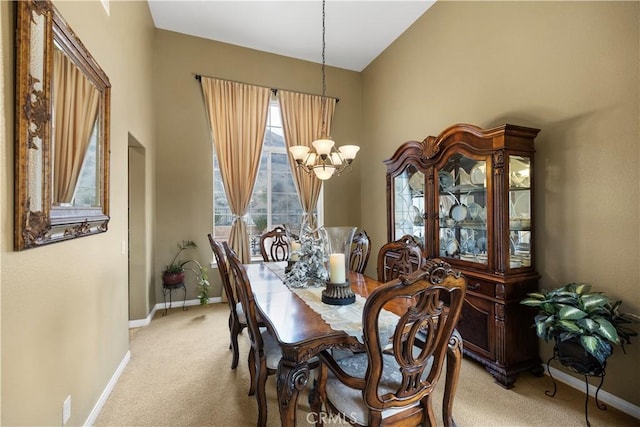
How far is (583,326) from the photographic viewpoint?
1720mm

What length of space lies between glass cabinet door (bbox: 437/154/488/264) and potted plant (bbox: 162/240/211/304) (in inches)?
119

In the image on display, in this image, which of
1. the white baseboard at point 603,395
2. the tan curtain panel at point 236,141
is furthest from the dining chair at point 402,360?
the tan curtain panel at point 236,141

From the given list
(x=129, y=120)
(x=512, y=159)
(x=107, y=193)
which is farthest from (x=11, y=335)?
(x=512, y=159)

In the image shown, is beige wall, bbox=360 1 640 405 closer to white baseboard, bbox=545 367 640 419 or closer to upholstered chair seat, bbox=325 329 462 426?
white baseboard, bbox=545 367 640 419

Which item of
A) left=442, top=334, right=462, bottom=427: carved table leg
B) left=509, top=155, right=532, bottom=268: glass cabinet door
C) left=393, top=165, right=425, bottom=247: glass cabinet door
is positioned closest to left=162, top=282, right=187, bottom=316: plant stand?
left=393, top=165, right=425, bottom=247: glass cabinet door

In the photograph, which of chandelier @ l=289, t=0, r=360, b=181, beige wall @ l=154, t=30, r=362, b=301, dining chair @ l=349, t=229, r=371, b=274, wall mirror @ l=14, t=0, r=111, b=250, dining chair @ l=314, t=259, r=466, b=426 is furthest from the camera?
beige wall @ l=154, t=30, r=362, b=301

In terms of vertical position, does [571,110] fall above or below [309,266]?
above

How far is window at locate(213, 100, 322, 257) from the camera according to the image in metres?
4.35

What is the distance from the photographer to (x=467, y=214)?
8.79 ft

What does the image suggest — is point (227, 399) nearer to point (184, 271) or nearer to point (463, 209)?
point (184, 271)

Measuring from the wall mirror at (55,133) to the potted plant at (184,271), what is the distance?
1.89 m

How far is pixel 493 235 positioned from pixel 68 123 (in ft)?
9.66

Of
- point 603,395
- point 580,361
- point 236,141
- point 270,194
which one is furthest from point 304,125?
point 603,395

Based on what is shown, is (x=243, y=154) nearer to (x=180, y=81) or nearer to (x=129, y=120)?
(x=180, y=81)
